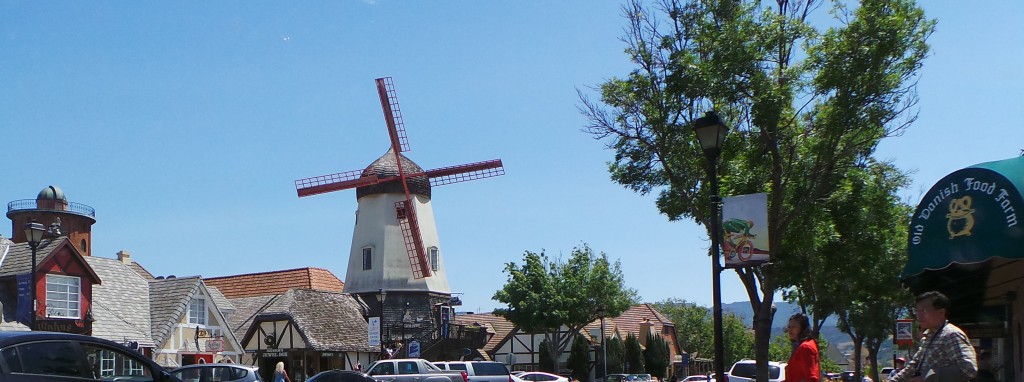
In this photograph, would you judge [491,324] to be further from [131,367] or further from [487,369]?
[131,367]

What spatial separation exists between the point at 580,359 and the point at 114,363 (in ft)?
184

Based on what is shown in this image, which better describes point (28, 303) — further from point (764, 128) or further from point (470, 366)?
point (764, 128)

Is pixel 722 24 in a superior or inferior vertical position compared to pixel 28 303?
superior

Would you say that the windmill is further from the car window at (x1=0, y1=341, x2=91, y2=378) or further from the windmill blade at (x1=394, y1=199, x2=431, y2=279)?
the car window at (x1=0, y1=341, x2=91, y2=378)

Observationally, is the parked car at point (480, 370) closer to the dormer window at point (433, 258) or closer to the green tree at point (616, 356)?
the dormer window at point (433, 258)

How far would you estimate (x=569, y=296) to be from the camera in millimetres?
60281

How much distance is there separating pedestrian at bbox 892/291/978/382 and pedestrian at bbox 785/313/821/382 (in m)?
2.37

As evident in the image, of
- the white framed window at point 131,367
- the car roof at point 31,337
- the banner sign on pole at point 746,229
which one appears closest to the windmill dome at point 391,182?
the banner sign on pole at point 746,229

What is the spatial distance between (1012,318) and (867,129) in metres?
7.29

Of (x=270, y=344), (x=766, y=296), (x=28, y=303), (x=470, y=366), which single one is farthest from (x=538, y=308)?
(x=766, y=296)

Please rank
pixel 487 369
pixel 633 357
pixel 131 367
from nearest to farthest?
1. pixel 131 367
2. pixel 487 369
3. pixel 633 357

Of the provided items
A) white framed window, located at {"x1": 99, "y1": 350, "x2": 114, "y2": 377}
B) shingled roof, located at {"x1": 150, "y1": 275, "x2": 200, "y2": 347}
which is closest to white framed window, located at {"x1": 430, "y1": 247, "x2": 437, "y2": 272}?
shingled roof, located at {"x1": 150, "y1": 275, "x2": 200, "y2": 347}

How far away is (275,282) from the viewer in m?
63.2

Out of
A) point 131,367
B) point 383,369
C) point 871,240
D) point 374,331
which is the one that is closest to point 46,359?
point 131,367
